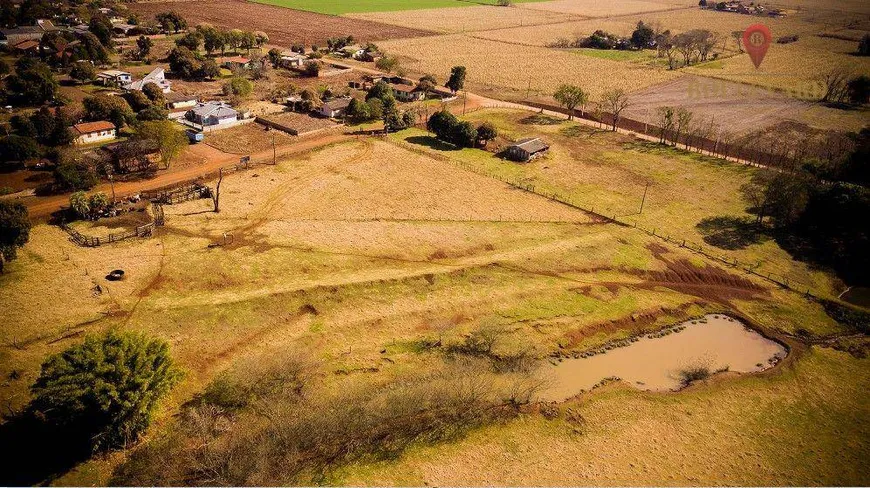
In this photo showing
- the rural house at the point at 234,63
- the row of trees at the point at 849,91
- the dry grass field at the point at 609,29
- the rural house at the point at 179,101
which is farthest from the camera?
the dry grass field at the point at 609,29

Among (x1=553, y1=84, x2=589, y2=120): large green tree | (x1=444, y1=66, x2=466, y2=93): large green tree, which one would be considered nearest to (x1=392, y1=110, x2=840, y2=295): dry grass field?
(x1=553, y1=84, x2=589, y2=120): large green tree

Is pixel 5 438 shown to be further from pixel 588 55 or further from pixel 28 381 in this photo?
pixel 588 55

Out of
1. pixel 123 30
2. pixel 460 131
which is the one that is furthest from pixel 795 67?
pixel 123 30

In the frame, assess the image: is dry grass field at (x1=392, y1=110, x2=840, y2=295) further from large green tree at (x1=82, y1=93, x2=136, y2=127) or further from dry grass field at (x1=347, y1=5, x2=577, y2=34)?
dry grass field at (x1=347, y1=5, x2=577, y2=34)

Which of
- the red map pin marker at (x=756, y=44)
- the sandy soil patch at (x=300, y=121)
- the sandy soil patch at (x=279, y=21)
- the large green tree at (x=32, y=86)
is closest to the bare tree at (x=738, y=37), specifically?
the red map pin marker at (x=756, y=44)

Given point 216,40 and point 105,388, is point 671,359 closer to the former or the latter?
point 105,388

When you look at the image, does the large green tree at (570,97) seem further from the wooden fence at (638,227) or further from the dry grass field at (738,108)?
the wooden fence at (638,227)
